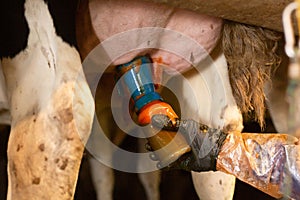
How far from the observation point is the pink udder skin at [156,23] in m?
1.24

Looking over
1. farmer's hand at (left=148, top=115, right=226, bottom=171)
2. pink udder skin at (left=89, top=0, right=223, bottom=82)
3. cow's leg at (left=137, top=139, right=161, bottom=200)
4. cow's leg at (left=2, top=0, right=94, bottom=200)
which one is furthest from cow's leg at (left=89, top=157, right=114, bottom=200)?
cow's leg at (left=2, top=0, right=94, bottom=200)

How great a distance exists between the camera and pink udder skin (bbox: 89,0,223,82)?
1.24 meters

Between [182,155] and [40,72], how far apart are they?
369 millimetres

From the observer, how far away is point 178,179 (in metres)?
2.63

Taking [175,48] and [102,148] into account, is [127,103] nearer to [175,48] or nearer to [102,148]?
[175,48]

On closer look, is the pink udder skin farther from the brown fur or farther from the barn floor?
the barn floor

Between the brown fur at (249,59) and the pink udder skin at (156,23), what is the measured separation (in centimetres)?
4

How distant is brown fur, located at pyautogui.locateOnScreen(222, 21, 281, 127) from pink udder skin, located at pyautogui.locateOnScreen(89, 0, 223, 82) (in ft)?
0.14

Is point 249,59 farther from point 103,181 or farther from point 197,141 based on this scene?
point 103,181

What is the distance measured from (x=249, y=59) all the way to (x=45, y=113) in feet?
1.97

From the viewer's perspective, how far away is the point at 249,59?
1.42 meters

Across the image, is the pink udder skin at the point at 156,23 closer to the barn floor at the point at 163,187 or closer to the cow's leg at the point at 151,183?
the cow's leg at the point at 151,183

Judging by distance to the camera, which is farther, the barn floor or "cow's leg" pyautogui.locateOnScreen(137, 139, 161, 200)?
the barn floor

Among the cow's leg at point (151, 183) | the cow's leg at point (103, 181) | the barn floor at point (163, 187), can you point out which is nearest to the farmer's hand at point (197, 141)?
the cow's leg at point (103, 181)
